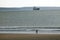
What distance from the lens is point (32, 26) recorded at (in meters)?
0.95

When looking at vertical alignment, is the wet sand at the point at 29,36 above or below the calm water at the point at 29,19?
below

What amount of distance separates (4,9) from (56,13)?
62 cm

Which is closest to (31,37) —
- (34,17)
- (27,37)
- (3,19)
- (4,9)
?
(27,37)

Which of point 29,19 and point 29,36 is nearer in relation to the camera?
point 29,36

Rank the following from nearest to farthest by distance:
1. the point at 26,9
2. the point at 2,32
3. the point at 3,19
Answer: the point at 2,32
the point at 3,19
the point at 26,9

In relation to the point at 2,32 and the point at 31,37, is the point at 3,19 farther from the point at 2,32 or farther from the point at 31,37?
the point at 31,37

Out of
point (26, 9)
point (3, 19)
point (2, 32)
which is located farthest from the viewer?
point (26, 9)

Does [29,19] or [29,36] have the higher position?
[29,19]

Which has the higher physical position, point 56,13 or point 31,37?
point 56,13

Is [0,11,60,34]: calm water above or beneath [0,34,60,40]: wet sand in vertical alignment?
above

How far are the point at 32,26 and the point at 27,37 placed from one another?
12 centimetres
